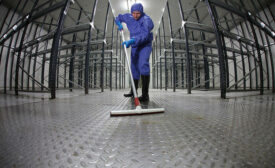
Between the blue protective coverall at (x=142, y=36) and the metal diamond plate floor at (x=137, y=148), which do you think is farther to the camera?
the blue protective coverall at (x=142, y=36)

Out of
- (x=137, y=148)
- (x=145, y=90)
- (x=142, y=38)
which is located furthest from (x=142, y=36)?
(x=137, y=148)

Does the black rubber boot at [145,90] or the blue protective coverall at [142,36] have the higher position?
the blue protective coverall at [142,36]

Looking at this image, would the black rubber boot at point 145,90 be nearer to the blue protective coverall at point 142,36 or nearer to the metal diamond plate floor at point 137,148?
the blue protective coverall at point 142,36

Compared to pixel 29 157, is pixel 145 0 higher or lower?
higher

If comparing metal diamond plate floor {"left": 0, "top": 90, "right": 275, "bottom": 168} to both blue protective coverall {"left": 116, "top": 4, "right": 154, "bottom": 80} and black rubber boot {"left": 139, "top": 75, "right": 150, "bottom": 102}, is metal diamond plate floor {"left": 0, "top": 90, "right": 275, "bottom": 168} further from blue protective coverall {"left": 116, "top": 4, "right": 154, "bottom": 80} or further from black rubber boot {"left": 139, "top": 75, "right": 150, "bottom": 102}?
blue protective coverall {"left": 116, "top": 4, "right": 154, "bottom": 80}

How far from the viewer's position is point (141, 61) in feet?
4.10

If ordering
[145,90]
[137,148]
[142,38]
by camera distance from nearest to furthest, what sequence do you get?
[137,148] < [142,38] < [145,90]

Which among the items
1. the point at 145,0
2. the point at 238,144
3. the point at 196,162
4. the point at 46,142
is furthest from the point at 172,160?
the point at 145,0

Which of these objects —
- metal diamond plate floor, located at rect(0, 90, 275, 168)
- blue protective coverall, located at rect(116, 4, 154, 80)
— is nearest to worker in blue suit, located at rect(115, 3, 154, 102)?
blue protective coverall, located at rect(116, 4, 154, 80)

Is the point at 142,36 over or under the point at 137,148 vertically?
over

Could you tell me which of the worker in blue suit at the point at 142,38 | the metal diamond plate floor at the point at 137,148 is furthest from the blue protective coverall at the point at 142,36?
the metal diamond plate floor at the point at 137,148

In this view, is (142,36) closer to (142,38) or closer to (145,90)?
(142,38)

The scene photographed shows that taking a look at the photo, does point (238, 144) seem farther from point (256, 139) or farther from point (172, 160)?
point (172, 160)

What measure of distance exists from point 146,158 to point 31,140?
33 cm
